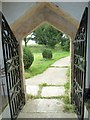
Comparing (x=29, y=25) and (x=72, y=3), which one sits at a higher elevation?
(x=72, y=3)

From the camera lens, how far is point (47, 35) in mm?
6895

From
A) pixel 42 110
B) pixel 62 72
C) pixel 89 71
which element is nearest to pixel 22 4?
pixel 89 71

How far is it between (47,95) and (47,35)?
315 centimetres

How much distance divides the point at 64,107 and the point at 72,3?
171 centimetres

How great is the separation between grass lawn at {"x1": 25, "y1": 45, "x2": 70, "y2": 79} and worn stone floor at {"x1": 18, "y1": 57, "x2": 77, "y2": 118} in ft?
0.85

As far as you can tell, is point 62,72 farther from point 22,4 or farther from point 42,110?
point 22,4

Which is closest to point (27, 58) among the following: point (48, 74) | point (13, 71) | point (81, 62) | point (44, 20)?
point (48, 74)

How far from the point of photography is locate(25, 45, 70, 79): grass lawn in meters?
6.46

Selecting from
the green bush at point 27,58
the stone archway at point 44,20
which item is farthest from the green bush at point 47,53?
the stone archway at point 44,20

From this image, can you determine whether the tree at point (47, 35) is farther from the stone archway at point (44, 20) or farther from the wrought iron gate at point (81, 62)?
the wrought iron gate at point (81, 62)

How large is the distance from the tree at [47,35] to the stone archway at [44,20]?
3190 millimetres

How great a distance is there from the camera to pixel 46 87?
4.81m

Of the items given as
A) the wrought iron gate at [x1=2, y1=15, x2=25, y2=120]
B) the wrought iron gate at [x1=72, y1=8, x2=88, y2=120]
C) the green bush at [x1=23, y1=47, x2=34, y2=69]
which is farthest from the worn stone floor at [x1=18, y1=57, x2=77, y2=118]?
the green bush at [x1=23, y1=47, x2=34, y2=69]

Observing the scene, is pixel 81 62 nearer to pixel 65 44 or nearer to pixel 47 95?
pixel 47 95
